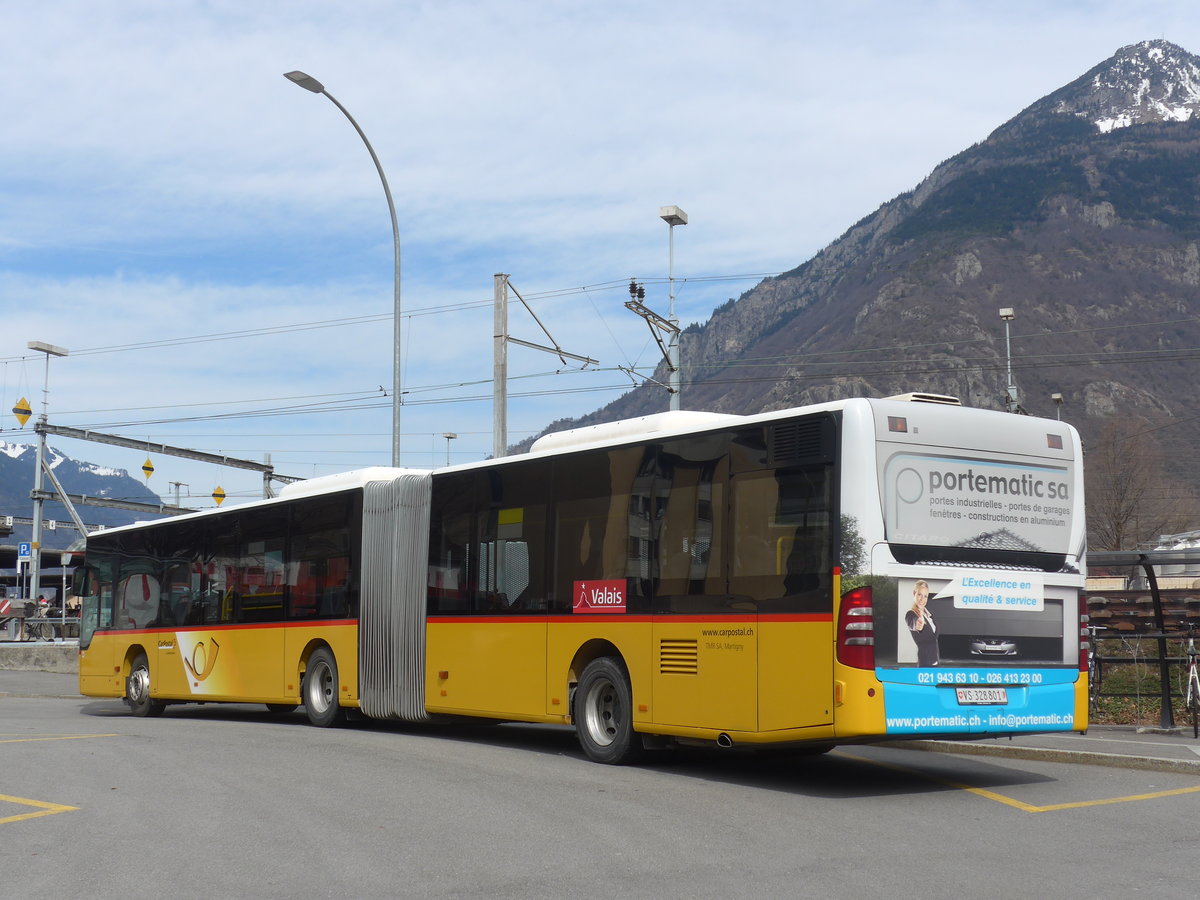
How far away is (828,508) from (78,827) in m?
5.72

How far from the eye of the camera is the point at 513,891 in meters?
7.27

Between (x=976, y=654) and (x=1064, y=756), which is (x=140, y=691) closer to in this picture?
(x=1064, y=756)

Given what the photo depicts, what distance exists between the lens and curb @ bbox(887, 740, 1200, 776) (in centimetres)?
1216

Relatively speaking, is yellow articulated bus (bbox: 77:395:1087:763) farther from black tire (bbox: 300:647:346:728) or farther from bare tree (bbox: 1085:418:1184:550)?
bare tree (bbox: 1085:418:1184:550)

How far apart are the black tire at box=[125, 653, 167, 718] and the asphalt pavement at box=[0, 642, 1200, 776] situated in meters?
12.3

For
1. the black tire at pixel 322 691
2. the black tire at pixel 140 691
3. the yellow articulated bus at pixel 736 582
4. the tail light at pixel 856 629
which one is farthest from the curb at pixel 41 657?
the tail light at pixel 856 629

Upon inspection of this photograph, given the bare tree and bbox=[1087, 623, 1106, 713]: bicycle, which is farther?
the bare tree

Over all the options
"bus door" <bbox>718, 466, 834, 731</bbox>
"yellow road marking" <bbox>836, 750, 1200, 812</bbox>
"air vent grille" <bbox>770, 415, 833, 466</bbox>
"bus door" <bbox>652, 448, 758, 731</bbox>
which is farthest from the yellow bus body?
"yellow road marking" <bbox>836, 750, 1200, 812</bbox>

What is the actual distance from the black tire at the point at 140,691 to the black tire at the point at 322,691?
4484mm

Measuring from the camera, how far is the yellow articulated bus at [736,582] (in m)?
10.9

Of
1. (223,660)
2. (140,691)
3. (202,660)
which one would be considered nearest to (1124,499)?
(140,691)

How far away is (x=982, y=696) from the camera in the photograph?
11.2 m

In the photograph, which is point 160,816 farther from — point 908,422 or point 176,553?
point 176,553

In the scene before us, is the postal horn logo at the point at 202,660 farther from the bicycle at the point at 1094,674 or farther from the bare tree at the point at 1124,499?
the bare tree at the point at 1124,499
